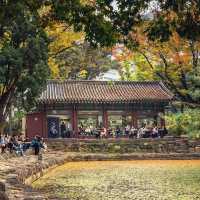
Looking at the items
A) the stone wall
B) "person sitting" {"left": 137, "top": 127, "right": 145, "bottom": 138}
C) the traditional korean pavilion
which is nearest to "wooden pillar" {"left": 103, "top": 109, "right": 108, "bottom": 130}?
the traditional korean pavilion

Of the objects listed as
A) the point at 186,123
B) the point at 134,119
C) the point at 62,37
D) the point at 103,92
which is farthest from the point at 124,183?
the point at 103,92

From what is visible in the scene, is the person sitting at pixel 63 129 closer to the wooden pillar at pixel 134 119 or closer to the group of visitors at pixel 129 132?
the group of visitors at pixel 129 132

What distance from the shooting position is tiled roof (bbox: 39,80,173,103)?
4531 cm

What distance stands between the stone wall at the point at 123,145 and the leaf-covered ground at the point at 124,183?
1101 cm

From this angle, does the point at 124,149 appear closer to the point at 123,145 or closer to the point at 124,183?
the point at 123,145

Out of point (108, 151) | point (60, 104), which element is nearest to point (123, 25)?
point (108, 151)

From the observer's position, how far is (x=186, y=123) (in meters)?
38.6

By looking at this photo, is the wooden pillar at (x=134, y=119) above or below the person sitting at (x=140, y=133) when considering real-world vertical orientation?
above

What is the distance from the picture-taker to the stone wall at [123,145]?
41500mm

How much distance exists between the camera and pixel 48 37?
2938 centimetres

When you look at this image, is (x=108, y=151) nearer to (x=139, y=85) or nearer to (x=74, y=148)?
(x=74, y=148)

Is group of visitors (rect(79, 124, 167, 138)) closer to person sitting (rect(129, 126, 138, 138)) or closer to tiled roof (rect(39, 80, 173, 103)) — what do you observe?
person sitting (rect(129, 126, 138, 138))

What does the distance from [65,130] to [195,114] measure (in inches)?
581

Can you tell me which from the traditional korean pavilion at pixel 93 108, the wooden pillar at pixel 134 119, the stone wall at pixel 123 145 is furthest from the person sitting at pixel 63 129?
the wooden pillar at pixel 134 119
